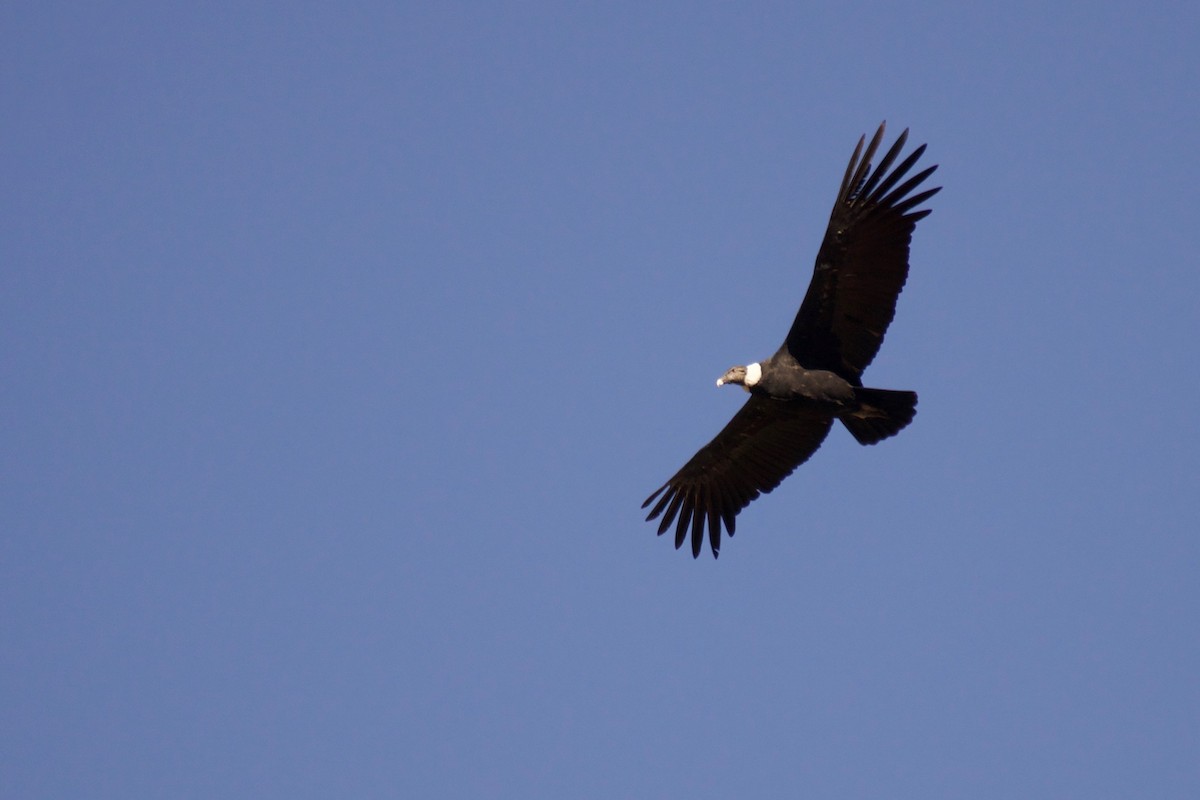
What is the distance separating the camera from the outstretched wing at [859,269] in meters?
14.3

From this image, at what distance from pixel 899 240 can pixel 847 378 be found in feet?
5.88

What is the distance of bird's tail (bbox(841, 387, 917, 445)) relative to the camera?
1488 cm

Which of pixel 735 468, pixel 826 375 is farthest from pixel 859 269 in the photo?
pixel 735 468

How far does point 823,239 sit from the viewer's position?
14547 millimetres

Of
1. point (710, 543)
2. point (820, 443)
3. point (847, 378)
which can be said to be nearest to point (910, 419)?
point (847, 378)

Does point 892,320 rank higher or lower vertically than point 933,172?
lower

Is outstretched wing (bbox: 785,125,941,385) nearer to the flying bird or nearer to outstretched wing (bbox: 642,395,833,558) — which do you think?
the flying bird

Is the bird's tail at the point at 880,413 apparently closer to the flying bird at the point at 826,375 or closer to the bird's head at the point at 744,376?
the flying bird at the point at 826,375

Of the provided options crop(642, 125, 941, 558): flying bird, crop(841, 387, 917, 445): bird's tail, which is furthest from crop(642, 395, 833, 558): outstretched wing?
crop(841, 387, 917, 445): bird's tail

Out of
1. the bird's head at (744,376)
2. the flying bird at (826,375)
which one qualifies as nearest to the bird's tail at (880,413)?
the flying bird at (826,375)

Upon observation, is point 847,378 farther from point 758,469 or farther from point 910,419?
point 758,469

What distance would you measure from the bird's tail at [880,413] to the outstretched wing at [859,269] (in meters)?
0.34

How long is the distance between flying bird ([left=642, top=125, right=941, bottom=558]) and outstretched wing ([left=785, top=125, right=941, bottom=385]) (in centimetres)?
1

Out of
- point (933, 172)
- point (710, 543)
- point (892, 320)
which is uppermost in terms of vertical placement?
point (933, 172)
